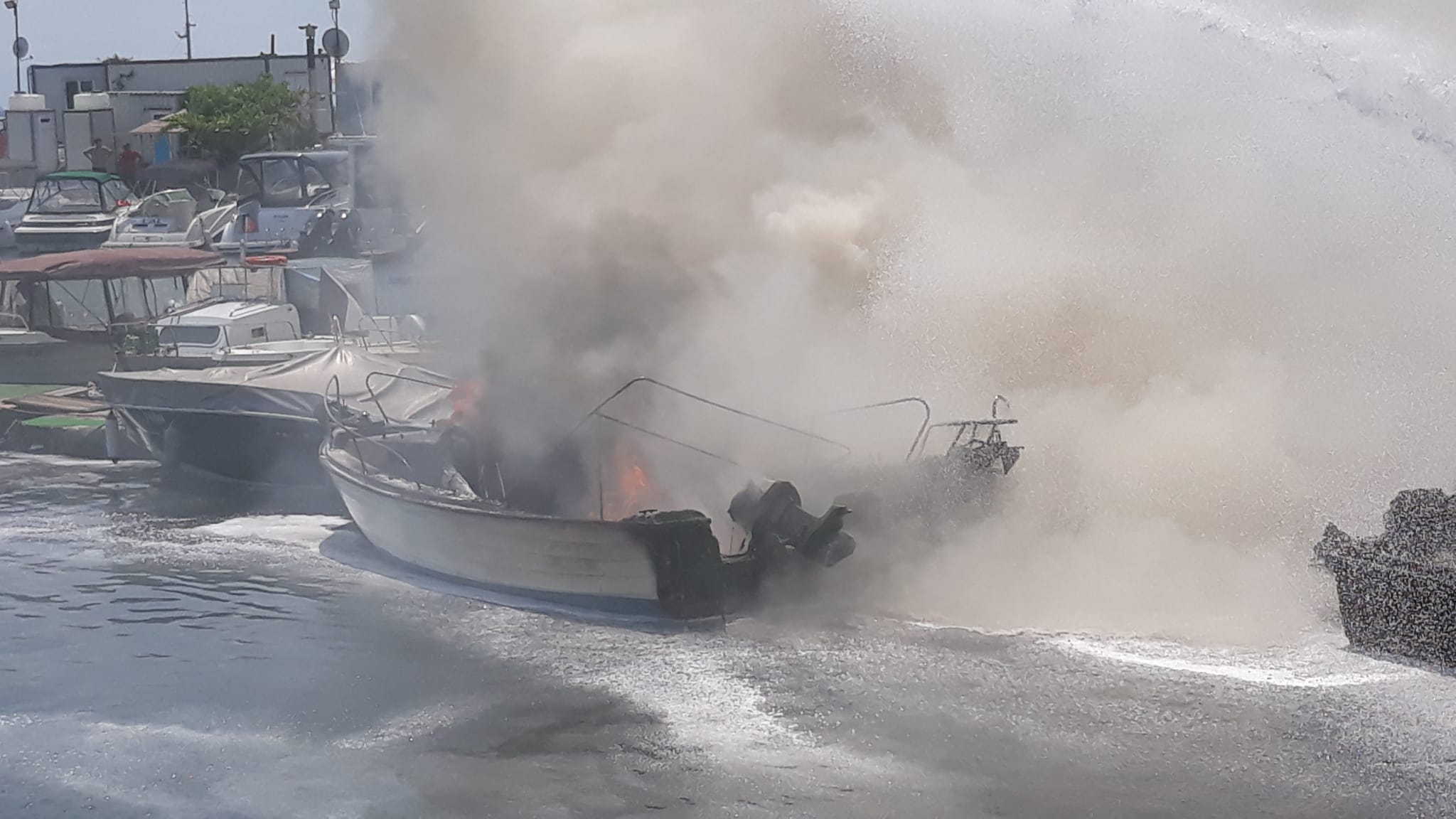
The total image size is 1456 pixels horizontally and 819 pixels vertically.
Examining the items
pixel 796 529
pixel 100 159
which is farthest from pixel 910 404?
pixel 100 159

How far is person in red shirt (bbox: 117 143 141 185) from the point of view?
5928cm

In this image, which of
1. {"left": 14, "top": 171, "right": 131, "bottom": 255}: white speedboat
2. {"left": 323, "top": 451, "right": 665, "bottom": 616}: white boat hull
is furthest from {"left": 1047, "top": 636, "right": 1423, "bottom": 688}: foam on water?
{"left": 14, "top": 171, "right": 131, "bottom": 255}: white speedboat

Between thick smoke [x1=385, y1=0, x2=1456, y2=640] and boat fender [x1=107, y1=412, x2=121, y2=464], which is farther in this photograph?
boat fender [x1=107, y1=412, x2=121, y2=464]

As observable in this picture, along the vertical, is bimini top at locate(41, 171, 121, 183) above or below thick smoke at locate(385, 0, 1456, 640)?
above

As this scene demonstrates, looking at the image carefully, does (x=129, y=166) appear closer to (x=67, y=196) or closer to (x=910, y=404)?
(x=67, y=196)

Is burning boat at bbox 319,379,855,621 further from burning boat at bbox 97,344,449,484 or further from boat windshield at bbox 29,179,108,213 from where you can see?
boat windshield at bbox 29,179,108,213

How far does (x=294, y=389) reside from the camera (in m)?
24.9

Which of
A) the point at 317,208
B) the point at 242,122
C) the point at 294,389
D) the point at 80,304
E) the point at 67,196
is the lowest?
the point at 294,389

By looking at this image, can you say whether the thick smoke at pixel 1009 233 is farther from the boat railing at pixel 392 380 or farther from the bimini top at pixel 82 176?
the bimini top at pixel 82 176

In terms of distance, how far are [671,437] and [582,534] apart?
3.21 metres

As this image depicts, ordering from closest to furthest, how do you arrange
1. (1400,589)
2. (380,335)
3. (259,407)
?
(1400,589) < (259,407) < (380,335)

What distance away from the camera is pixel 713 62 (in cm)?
2102

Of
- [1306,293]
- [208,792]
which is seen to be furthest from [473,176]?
[1306,293]

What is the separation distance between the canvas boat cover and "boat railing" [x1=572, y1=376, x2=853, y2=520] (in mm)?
5477
